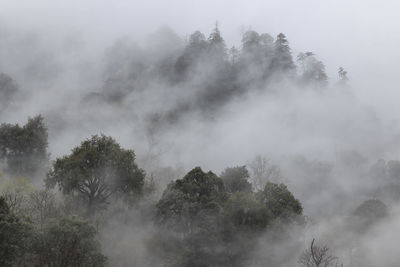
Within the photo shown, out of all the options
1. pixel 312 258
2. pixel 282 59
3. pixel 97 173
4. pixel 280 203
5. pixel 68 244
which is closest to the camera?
pixel 68 244

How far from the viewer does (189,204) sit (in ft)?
122

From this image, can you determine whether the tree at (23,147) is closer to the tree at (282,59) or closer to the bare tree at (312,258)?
the bare tree at (312,258)

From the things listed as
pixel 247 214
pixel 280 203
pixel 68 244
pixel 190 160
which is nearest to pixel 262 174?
pixel 190 160

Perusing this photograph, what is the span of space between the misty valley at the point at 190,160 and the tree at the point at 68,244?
0.10m

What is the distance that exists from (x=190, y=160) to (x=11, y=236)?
46898 mm

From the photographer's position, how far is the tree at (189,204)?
37.3 m

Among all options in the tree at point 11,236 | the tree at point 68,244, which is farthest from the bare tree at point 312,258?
the tree at point 11,236

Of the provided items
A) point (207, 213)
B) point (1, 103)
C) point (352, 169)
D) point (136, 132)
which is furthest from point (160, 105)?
point (207, 213)

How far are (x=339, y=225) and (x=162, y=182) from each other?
26.6 metres

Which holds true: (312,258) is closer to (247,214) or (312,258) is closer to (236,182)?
(247,214)

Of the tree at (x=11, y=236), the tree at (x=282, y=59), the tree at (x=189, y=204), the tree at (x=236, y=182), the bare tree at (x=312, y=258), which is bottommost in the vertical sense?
the tree at (x=11, y=236)

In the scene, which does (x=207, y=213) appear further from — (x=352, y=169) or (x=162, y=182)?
(x=352, y=169)

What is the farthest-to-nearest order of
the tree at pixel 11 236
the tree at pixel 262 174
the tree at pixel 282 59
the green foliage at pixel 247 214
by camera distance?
the tree at pixel 282 59 < the tree at pixel 262 174 < the green foliage at pixel 247 214 < the tree at pixel 11 236

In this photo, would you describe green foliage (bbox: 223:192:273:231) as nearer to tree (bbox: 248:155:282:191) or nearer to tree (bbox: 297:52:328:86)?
tree (bbox: 248:155:282:191)
